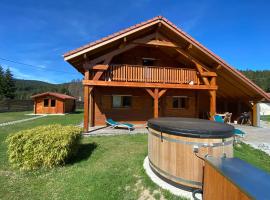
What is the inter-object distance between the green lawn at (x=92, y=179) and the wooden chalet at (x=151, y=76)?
4007mm

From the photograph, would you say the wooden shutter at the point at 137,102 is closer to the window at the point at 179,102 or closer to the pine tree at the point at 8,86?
the window at the point at 179,102

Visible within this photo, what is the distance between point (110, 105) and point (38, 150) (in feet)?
26.4

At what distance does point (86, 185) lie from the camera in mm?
5062

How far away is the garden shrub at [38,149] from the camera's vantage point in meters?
5.94

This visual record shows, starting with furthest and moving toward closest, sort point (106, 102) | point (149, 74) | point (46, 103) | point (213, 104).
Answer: point (46, 103) < point (106, 102) < point (213, 104) < point (149, 74)

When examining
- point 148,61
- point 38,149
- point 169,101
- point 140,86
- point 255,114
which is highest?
point 148,61

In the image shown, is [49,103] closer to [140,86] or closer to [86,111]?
[86,111]

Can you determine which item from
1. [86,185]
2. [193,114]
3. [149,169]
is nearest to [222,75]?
[193,114]

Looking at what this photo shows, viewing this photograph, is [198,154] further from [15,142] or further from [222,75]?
[222,75]

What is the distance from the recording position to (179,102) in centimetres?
1559

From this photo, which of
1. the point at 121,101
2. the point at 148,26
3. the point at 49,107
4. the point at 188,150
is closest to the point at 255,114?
the point at 121,101

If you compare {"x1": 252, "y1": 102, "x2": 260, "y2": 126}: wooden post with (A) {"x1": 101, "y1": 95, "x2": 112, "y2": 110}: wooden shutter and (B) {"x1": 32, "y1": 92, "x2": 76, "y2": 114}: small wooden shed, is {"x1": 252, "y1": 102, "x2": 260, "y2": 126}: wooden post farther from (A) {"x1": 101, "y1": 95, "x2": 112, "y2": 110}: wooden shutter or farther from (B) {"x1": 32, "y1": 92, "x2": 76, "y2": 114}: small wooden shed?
(B) {"x1": 32, "y1": 92, "x2": 76, "y2": 114}: small wooden shed

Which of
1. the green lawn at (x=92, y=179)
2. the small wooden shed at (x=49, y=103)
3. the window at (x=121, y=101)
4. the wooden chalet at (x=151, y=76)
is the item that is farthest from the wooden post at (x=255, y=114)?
the small wooden shed at (x=49, y=103)

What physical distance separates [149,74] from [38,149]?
767cm
